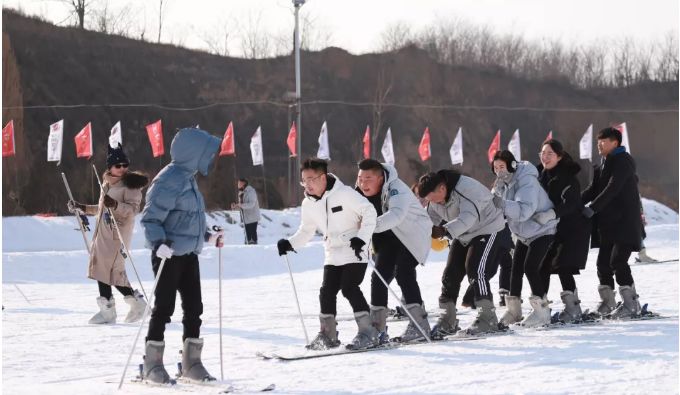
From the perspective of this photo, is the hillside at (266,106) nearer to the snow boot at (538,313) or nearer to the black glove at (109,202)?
the black glove at (109,202)

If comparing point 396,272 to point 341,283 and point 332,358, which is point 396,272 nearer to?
point 341,283

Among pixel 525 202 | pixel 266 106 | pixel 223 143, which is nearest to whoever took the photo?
pixel 525 202

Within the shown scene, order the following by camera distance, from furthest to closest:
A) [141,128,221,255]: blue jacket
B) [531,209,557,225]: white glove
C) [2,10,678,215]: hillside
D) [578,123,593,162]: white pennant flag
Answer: [2,10,678,215]: hillside < [578,123,593,162]: white pennant flag < [531,209,557,225]: white glove < [141,128,221,255]: blue jacket

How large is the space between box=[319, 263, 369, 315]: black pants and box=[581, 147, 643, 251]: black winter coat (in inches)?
98.2

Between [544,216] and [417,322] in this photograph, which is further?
[544,216]

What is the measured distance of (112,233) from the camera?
395 inches

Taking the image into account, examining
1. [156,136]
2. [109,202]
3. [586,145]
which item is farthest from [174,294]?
[586,145]

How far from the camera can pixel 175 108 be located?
1932 inches

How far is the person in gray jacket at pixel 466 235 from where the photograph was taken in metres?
8.42

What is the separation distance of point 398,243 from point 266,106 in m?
45.2

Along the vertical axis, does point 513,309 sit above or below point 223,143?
below

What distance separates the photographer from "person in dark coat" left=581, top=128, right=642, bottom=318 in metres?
9.36

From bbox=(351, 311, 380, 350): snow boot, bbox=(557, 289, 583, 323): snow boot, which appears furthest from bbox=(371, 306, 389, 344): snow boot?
bbox=(557, 289, 583, 323): snow boot

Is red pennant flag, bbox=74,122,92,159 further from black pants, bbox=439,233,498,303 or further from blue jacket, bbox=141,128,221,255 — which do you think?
blue jacket, bbox=141,128,221,255
